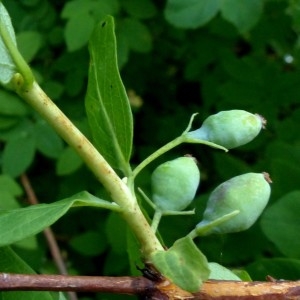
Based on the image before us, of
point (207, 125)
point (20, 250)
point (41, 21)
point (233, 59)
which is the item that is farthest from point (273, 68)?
point (207, 125)

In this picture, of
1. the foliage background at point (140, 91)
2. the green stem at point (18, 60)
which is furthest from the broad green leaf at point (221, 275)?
the foliage background at point (140, 91)

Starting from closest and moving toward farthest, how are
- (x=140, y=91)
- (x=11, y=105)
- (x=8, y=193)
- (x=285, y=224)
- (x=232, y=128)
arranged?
(x=232, y=128) → (x=285, y=224) → (x=8, y=193) → (x=11, y=105) → (x=140, y=91)

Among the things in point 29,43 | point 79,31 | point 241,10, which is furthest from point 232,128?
point 29,43

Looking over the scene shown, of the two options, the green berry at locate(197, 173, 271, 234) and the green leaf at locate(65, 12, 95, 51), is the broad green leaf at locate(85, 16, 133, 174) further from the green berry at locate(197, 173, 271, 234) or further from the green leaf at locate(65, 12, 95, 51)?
the green leaf at locate(65, 12, 95, 51)

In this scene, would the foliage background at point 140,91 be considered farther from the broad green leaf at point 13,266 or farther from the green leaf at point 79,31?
the broad green leaf at point 13,266

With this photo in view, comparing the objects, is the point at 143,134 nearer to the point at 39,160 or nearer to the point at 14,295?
the point at 39,160

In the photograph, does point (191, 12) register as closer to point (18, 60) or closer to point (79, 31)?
point (79, 31)
